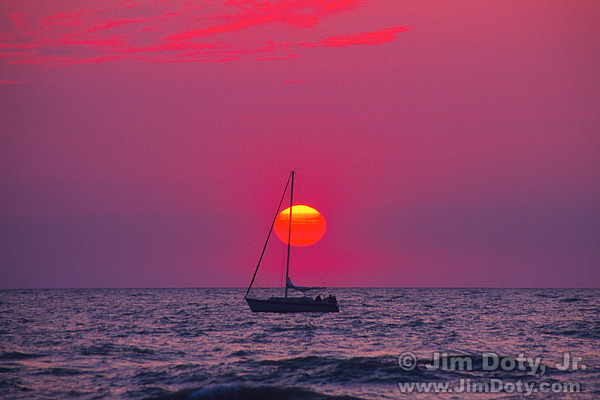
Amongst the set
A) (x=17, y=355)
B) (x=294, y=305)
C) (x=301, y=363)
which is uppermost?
(x=294, y=305)

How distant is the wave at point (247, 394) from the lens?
2548 cm

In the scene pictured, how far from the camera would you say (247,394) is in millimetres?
25969

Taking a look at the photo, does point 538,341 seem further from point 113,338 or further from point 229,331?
point 113,338

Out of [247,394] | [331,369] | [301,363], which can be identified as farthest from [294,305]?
[247,394]

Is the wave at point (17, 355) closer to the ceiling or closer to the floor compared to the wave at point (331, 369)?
closer to the floor

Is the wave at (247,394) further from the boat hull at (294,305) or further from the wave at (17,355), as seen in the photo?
the boat hull at (294,305)

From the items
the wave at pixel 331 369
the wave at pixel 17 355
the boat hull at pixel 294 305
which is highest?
the boat hull at pixel 294 305

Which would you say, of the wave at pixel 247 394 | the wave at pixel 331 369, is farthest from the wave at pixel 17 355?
the wave at pixel 247 394

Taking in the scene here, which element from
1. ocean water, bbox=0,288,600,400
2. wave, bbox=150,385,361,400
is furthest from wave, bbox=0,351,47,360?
wave, bbox=150,385,361,400

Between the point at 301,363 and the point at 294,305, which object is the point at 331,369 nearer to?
the point at 301,363

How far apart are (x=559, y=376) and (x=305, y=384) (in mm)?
12572

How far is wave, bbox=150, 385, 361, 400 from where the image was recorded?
2548cm

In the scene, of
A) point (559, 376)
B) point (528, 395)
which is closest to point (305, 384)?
point (528, 395)

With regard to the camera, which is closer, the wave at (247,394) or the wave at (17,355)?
the wave at (247,394)
